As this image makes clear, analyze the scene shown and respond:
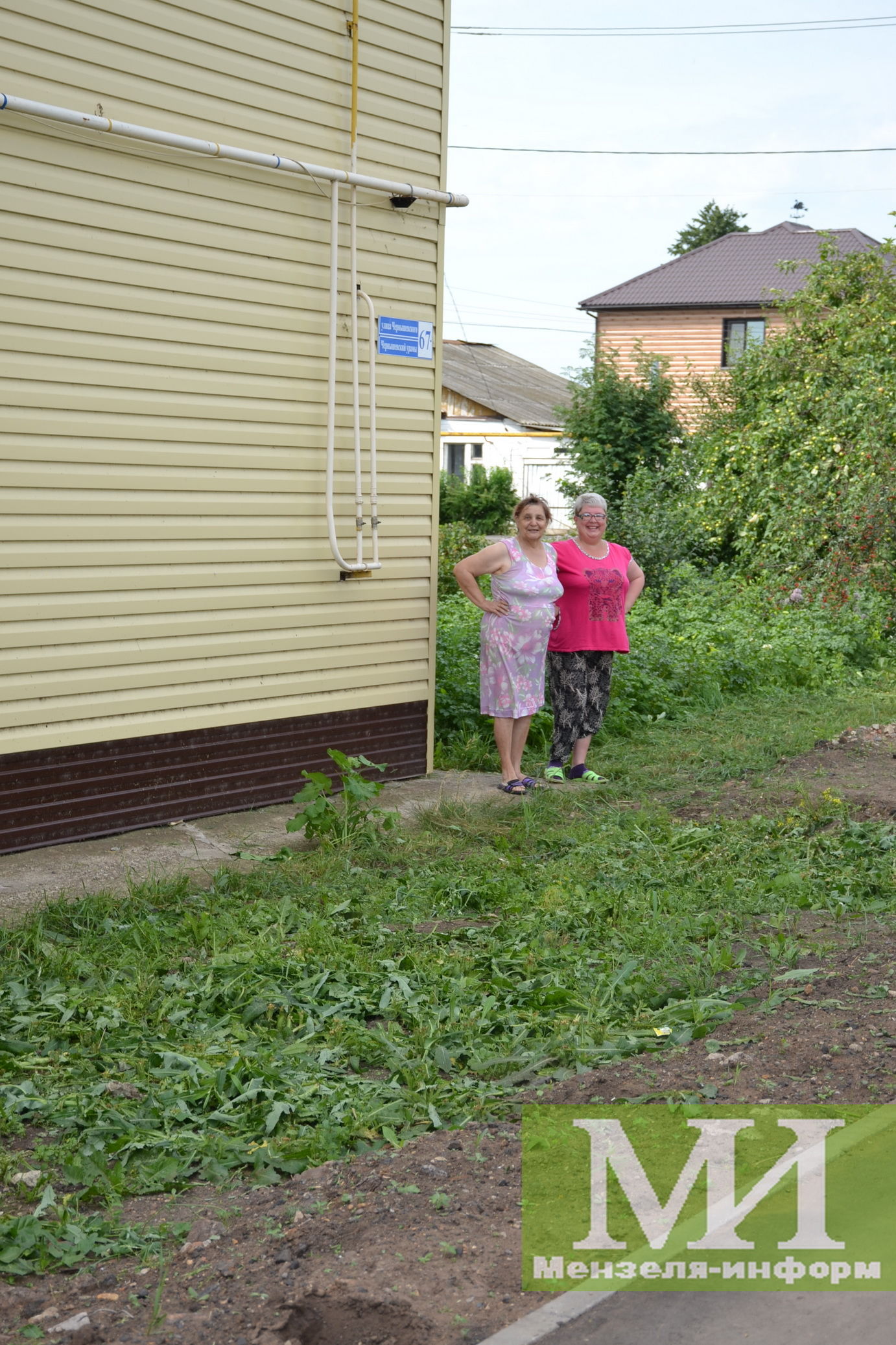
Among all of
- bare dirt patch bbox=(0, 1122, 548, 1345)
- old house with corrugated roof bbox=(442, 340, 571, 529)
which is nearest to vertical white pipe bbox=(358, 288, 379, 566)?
bare dirt patch bbox=(0, 1122, 548, 1345)

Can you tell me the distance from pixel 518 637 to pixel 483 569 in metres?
0.44

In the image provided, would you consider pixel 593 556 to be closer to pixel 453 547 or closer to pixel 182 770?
pixel 182 770

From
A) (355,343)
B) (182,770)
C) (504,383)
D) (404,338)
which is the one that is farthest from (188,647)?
(504,383)

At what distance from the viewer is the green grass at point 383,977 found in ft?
11.5

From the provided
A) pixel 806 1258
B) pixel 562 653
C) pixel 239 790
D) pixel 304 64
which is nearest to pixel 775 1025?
pixel 806 1258

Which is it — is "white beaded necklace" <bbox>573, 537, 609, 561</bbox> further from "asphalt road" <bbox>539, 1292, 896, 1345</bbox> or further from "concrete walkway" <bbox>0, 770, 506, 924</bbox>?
"asphalt road" <bbox>539, 1292, 896, 1345</bbox>

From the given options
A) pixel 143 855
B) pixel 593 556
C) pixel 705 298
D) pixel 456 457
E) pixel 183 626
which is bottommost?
pixel 143 855

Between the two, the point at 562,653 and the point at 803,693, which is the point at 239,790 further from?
the point at 803,693

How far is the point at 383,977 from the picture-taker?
14.8 ft

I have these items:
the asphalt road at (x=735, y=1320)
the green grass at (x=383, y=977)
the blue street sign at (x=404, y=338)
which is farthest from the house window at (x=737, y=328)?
the asphalt road at (x=735, y=1320)

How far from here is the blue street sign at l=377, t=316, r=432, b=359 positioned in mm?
7270

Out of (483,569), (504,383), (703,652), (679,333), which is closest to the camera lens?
(483,569)

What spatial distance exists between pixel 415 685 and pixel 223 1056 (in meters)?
4.07

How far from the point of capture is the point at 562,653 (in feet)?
25.7
